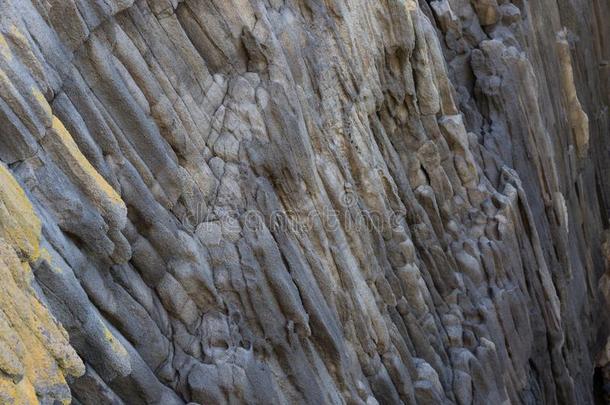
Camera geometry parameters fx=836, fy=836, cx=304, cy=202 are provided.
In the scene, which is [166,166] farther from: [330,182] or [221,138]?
[330,182]

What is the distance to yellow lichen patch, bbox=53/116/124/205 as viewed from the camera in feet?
36.8

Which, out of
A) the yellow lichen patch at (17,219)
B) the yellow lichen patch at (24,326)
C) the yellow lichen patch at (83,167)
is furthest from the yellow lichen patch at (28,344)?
the yellow lichen patch at (83,167)

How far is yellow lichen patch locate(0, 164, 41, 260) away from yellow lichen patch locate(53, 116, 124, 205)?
1.06 metres

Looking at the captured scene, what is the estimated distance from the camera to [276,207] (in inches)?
609

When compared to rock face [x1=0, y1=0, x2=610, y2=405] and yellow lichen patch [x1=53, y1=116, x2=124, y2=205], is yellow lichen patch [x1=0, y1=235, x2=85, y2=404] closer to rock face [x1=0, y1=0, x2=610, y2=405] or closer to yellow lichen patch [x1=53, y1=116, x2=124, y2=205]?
rock face [x1=0, y1=0, x2=610, y2=405]

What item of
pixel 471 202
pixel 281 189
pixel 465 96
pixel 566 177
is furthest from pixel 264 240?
pixel 566 177

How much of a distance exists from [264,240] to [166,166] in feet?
7.71

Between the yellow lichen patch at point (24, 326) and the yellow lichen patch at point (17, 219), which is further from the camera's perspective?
the yellow lichen patch at point (17, 219)

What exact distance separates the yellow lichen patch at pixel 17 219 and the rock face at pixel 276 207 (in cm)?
3

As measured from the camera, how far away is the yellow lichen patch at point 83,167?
11219mm

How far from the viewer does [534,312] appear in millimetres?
24844

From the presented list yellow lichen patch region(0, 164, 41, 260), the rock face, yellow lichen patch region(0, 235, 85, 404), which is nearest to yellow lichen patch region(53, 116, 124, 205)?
the rock face

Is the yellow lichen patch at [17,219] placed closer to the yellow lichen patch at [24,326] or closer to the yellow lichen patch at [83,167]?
the yellow lichen patch at [24,326]

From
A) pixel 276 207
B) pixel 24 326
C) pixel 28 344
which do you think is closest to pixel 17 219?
pixel 24 326
